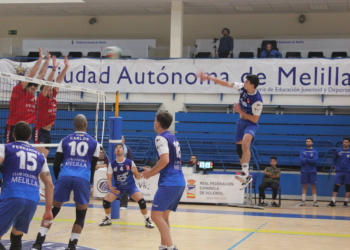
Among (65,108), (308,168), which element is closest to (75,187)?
(308,168)

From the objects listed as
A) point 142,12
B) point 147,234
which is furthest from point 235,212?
point 142,12

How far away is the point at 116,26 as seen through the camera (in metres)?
22.9

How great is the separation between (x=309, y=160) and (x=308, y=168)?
29 cm

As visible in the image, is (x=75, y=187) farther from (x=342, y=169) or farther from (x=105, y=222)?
(x=342, y=169)

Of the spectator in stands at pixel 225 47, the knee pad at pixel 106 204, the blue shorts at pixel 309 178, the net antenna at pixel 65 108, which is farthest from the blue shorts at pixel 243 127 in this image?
the spectator in stands at pixel 225 47

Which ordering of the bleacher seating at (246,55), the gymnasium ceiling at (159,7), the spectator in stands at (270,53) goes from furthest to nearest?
the gymnasium ceiling at (159,7)
the bleacher seating at (246,55)
the spectator in stands at (270,53)

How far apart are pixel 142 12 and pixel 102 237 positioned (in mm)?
14457

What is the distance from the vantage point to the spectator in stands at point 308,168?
15586 mm

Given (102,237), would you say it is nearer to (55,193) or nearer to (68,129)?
(55,193)

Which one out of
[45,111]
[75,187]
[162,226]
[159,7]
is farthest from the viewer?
[159,7]

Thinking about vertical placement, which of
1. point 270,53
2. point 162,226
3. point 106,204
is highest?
point 270,53

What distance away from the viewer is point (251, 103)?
25.5 ft

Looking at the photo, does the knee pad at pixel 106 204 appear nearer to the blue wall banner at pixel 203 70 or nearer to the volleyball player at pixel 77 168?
the volleyball player at pixel 77 168

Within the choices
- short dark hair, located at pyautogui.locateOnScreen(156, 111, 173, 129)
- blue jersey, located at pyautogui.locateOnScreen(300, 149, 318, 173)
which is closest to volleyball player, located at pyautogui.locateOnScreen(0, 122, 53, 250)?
short dark hair, located at pyautogui.locateOnScreen(156, 111, 173, 129)
